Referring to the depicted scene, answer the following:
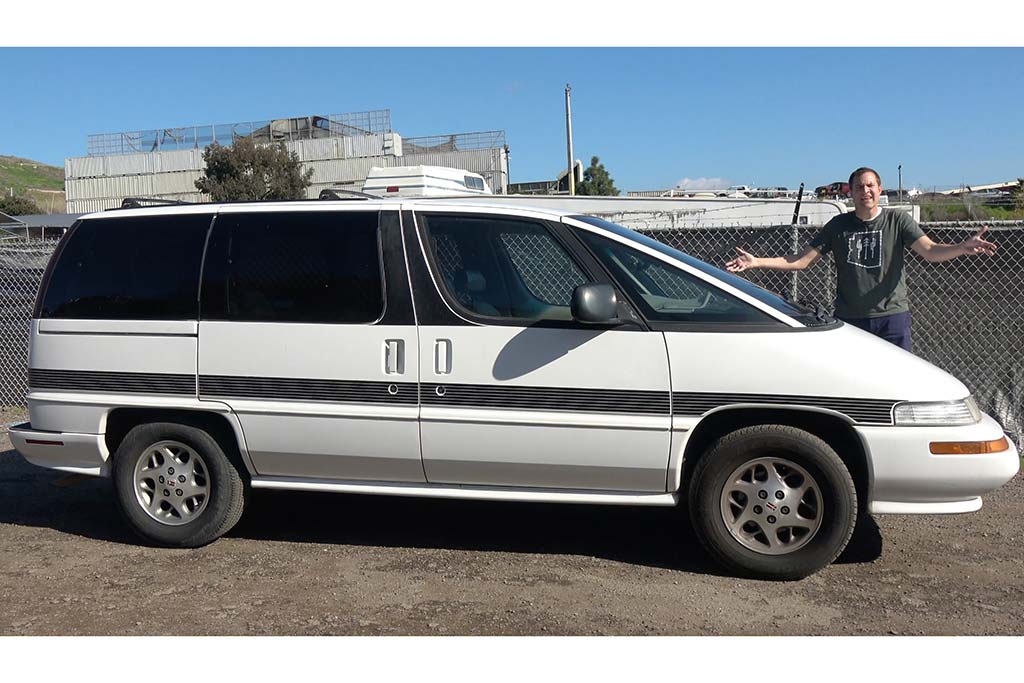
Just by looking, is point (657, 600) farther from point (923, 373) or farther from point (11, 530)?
point (11, 530)

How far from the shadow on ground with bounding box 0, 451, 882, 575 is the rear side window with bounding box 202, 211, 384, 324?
134 cm

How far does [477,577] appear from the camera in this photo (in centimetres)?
483

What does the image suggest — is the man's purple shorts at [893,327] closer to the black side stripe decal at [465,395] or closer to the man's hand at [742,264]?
the man's hand at [742,264]

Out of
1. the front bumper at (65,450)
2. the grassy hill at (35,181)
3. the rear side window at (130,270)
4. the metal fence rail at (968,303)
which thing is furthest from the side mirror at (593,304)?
the grassy hill at (35,181)

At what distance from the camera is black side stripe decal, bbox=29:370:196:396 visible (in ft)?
17.1

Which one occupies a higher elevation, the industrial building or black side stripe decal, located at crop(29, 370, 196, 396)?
the industrial building

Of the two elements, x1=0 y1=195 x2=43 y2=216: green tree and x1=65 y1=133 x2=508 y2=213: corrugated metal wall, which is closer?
x1=65 y1=133 x2=508 y2=213: corrugated metal wall

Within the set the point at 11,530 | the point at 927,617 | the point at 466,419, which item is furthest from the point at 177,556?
the point at 927,617

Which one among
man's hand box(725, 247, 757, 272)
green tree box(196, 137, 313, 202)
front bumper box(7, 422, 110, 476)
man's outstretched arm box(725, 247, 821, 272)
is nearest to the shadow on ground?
front bumper box(7, 422, 110, 476)

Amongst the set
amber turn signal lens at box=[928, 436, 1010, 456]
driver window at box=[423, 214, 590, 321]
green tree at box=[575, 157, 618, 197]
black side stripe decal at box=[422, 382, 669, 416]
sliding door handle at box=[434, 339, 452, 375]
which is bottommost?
amber turn signal lens at box=[928, 436, 1010, 456]

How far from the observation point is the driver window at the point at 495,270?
4.95 metres

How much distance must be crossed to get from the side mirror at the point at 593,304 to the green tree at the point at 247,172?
40.9 meters

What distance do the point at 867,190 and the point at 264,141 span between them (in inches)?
1976

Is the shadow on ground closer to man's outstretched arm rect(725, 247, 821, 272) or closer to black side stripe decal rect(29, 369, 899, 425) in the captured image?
black side stripe decal rect(29, 369, 899, 425)
